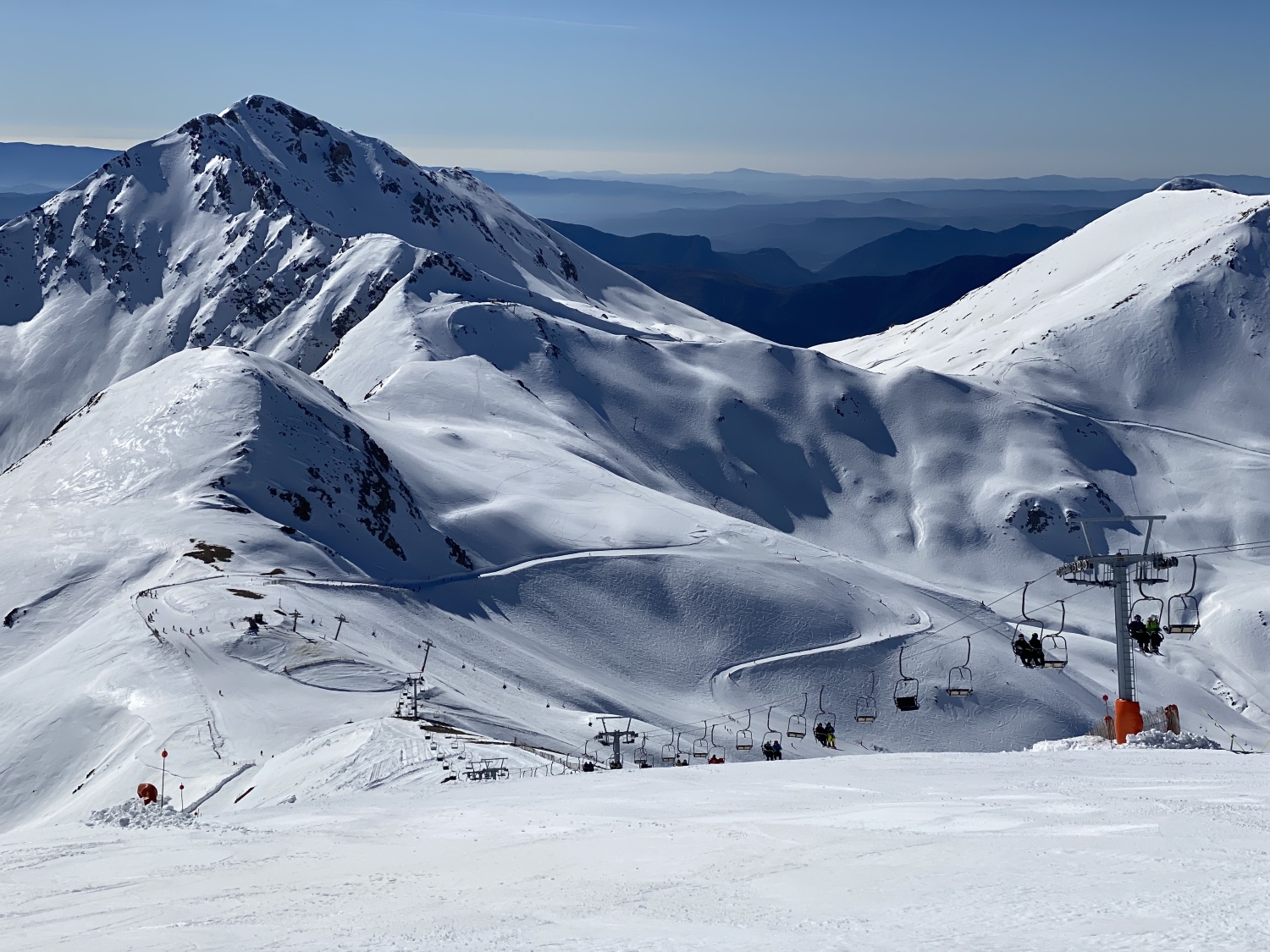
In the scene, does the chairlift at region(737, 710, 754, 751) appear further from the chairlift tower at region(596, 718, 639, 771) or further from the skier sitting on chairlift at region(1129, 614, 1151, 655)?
the skier sitting on chairlift at region(1129, 614, 1151, 655)

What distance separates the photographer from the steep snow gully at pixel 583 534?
201 feet

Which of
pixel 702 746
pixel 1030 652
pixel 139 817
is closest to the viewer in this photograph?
pixel 139 817

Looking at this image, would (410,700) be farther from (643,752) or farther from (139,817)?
(139,817)

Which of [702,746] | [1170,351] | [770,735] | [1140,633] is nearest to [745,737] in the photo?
[770,735]

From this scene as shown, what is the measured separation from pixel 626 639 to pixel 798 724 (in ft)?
45.4

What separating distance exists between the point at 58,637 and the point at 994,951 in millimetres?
64285

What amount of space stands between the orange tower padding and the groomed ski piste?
1606 millimetres

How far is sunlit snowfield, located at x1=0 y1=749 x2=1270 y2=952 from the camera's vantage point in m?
20.0

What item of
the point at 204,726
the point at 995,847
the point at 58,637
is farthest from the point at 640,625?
the point at 995,847

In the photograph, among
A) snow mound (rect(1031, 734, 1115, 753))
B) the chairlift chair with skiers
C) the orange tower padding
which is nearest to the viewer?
snow mound (rect(1031, 734, 1115, 753))

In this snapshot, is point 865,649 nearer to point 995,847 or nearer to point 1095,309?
point 995,847

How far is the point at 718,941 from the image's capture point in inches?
772

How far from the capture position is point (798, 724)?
293ft

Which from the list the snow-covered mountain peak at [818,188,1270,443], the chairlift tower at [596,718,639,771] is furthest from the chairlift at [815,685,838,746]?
the snow-covered mountain peak at [818,188,1270,443]
